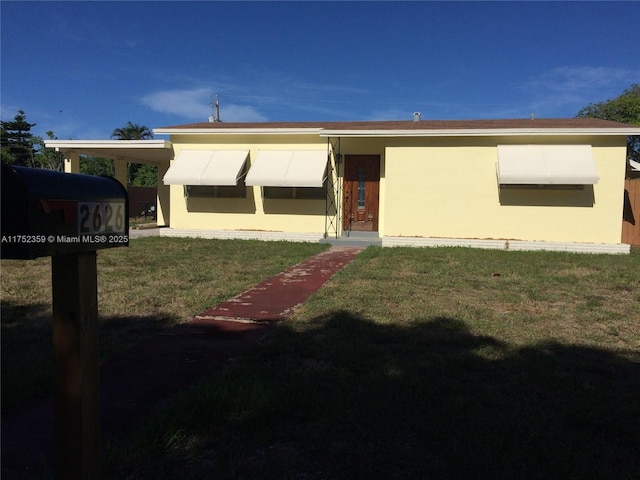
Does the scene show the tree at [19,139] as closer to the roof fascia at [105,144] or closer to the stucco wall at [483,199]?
the roof fascia at [105,144]

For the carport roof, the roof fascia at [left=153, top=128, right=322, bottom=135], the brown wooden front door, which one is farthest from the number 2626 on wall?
the carport roof

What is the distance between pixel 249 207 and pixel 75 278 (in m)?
13.0

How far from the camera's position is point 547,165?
12.0m

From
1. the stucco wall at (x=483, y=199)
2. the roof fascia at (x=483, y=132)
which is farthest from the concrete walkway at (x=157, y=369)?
the roof fascia at (x=483, y=132)

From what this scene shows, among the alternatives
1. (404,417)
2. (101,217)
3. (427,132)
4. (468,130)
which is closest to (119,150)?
(427,132)

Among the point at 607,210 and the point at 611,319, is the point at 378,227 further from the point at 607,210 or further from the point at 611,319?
the point at 611,319

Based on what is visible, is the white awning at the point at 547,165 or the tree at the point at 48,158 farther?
the tree at the point at 48,158

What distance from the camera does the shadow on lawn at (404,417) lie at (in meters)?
2.50

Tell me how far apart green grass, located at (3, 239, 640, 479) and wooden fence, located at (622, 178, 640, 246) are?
9702mm

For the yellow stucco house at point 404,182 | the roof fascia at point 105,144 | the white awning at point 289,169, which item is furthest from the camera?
the roof fascia at point 105,144

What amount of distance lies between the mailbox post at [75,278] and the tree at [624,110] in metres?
36.4

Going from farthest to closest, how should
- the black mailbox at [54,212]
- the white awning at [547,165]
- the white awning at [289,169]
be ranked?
the white awning at [289,169], the white awning at [547,165], the black mailbox at [54,212]

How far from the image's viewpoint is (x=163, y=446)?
266cm

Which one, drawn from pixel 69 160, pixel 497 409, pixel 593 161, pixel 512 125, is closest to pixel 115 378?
pixel 497 409
